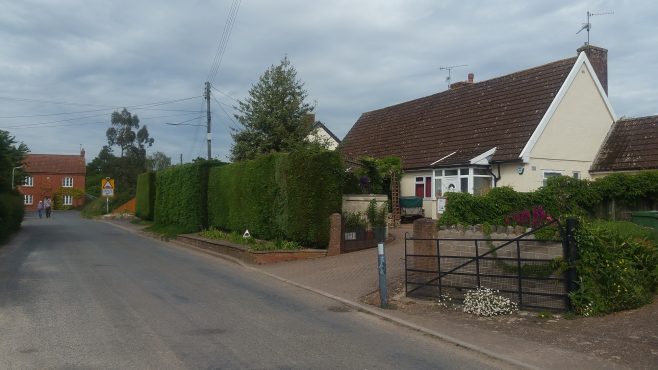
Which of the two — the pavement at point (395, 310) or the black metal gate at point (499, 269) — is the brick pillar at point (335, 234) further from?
the black metal gate at point (499, 269)

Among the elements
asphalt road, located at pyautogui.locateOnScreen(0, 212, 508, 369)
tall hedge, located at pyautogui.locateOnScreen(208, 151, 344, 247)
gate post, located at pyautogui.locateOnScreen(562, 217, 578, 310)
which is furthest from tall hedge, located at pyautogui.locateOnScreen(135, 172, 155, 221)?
gate post, located at pyautogui.locateOnScreen(562, 217, 578, 310)

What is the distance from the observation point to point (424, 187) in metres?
25.9

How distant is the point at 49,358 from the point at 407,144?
76.6 feet

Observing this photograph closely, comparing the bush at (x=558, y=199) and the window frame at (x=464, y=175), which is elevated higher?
the window frame at (x=464, y=175)

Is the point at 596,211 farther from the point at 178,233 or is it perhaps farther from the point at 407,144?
the point at 178,233

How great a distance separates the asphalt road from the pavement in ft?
0.92

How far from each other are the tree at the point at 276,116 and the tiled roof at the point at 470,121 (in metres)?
5.10

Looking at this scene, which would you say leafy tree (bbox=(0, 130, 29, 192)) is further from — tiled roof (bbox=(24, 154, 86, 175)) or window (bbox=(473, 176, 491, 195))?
tiled roof (bbox=(24, 154, 86, 175))

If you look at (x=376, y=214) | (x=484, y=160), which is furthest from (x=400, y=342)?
(x=484, y=160)

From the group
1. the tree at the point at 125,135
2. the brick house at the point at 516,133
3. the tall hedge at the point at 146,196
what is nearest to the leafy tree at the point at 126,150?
the tree at the point at 125,135

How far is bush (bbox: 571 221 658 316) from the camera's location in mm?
8922

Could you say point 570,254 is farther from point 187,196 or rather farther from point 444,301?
point 187,196

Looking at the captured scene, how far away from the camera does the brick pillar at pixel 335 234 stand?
1683cm

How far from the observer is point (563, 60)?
24.2 m
